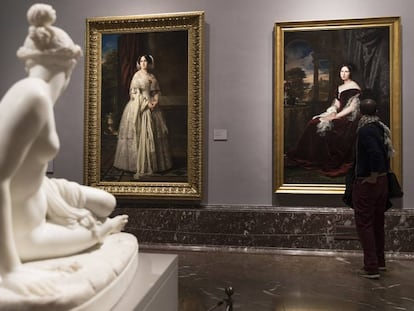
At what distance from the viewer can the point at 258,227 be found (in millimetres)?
6188

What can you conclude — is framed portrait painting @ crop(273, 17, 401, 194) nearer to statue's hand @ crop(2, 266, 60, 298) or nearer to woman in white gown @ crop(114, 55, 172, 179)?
woman in white gown @ crop(114, 55, 172, 179)

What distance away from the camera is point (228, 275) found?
4867 mm

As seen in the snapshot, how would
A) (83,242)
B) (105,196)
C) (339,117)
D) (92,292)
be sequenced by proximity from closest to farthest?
(92,292), (83,242), (105,196), (339,117)

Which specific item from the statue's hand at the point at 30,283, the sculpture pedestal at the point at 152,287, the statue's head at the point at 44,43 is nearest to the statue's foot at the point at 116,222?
the sculpture pedestal at the point at 152,287

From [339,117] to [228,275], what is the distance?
2.67 meters

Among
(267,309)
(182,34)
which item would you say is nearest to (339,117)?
(182,34)

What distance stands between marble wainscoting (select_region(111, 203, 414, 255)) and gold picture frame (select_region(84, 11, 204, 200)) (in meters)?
0.30

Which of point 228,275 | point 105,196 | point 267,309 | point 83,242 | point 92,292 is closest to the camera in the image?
point 92,292

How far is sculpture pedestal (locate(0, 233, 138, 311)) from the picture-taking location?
55.8 inches

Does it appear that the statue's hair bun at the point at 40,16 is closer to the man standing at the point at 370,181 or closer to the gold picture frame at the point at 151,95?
the man standing at the point at 370,181

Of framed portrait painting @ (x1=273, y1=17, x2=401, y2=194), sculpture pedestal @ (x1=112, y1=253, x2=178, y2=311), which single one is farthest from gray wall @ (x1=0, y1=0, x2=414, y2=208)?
sculpture pedestal @ (x1=112, y1=253, x2=178, y2=311)

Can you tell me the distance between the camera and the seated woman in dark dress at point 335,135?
6062 mm

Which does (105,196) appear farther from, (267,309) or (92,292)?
(267,309)

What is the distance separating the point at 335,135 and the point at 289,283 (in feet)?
7.71
